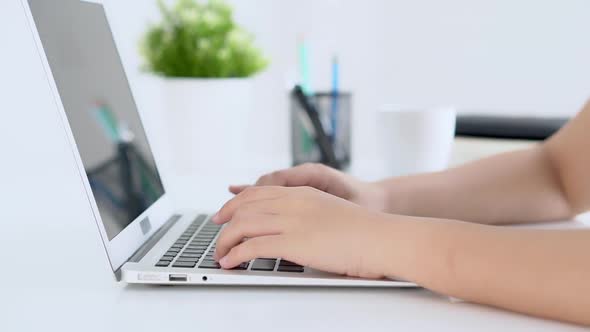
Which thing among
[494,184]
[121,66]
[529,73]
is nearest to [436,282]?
[494,184]

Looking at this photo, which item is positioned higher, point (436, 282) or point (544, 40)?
point (436, 282)

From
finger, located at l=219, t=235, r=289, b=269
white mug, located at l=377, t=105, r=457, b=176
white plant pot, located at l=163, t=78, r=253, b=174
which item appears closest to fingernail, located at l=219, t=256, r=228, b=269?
finger, located at l=219, t=235, r=289, b=269

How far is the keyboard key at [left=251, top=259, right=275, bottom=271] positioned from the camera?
0.59 metres

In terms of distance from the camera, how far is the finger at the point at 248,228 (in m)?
0.58

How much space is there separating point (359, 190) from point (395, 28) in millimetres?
1412

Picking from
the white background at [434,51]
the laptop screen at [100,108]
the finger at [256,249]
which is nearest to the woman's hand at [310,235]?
the finger at [256,249]

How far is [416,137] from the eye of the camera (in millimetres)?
1062

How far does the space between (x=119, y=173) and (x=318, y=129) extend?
0.51m

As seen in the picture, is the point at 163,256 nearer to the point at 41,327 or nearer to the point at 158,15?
the point at 41,327

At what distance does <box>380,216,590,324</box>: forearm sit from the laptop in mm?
37

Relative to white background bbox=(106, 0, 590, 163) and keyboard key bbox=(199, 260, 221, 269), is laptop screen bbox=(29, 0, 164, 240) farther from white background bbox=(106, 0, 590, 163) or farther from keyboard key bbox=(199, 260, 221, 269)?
white background bbox=(106, 0, 590, 163)

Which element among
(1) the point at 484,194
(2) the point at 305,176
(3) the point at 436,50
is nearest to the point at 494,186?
(1) the point at 484,194

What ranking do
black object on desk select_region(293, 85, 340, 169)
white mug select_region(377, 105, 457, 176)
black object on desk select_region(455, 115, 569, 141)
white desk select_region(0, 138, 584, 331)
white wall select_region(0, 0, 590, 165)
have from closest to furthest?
white desk select_region(0, 138, 584, 331) < white mug select_region(377, 105, 457, 176) < black object on desk select_region(293, 85, 340, 169) < black object on desk select_region(455, 115, 569, 141) < white wall select_region(0, 0, 590, 165)

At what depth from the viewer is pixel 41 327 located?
1.63 ft
